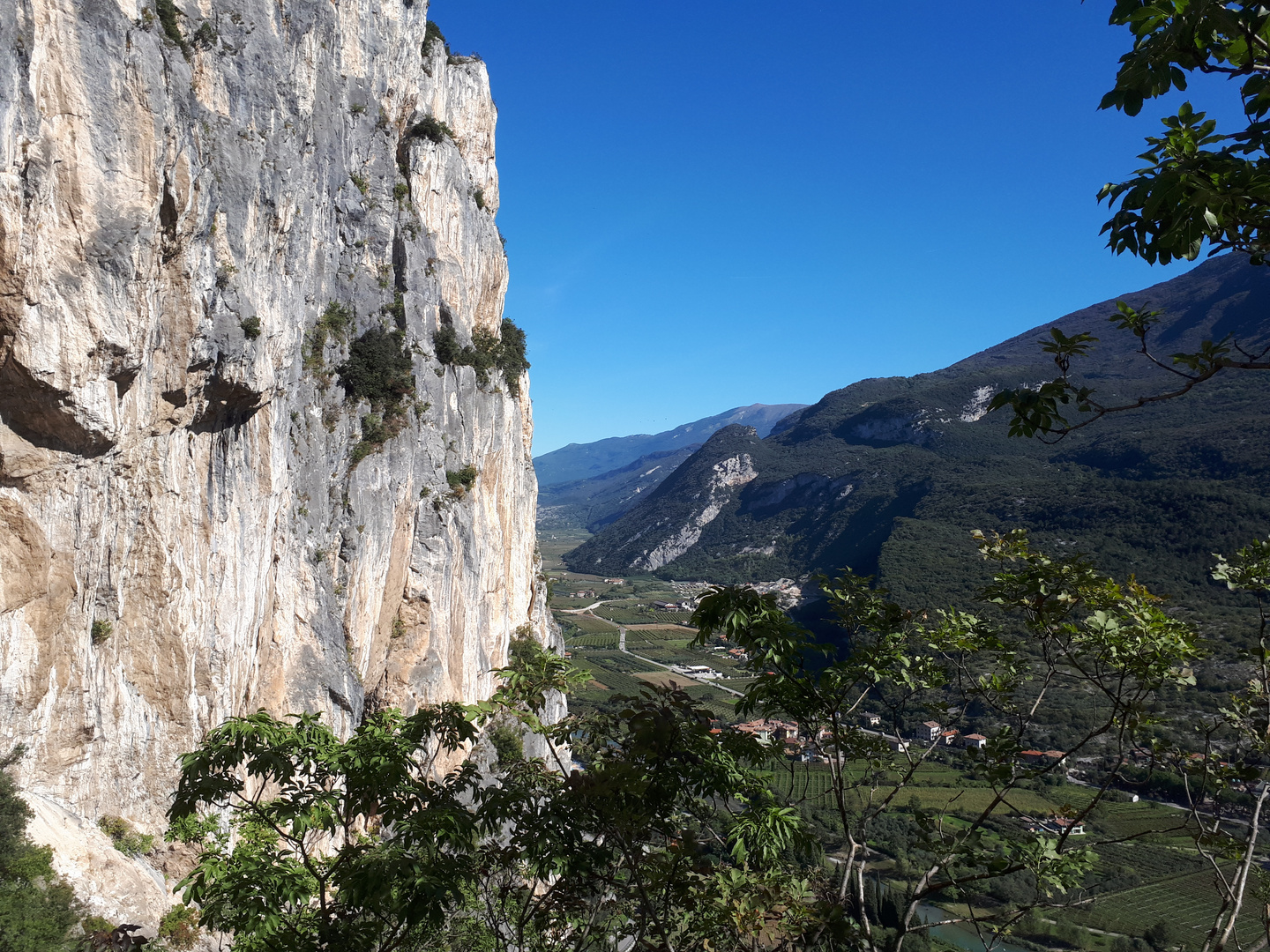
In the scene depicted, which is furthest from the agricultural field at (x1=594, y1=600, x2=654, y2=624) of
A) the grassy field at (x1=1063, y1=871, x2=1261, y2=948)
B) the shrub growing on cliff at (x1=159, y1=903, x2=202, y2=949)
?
the shrub growing on cliff at (x1=159, y1=903, x2=202, y2=949)

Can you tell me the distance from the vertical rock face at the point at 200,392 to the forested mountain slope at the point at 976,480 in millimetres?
13450

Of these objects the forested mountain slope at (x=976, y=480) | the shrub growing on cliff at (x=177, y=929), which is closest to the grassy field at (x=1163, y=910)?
the forested mountain slope at (x=976, y=480)

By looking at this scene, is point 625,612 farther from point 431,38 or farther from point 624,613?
point 431,38

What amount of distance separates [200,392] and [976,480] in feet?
322

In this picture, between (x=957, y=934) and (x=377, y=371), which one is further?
(x=957, y=934)

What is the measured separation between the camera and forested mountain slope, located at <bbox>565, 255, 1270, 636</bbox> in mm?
57000

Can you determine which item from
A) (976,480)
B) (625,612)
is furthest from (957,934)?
(625,612)

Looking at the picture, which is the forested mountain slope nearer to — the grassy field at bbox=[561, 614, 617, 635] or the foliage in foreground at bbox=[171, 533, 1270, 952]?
the foliage in foreground at bbox=[171, 533, 1270, 952]

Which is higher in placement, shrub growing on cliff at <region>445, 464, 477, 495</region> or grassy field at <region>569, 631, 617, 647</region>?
shrub growing on cliff at <region>445, 464, 477, 495</region>

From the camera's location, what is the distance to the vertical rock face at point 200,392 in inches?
405

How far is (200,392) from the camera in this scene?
13.5 m

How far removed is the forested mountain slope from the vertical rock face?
13450 mm

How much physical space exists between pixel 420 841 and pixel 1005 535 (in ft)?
15.9

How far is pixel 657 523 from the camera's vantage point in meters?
174
